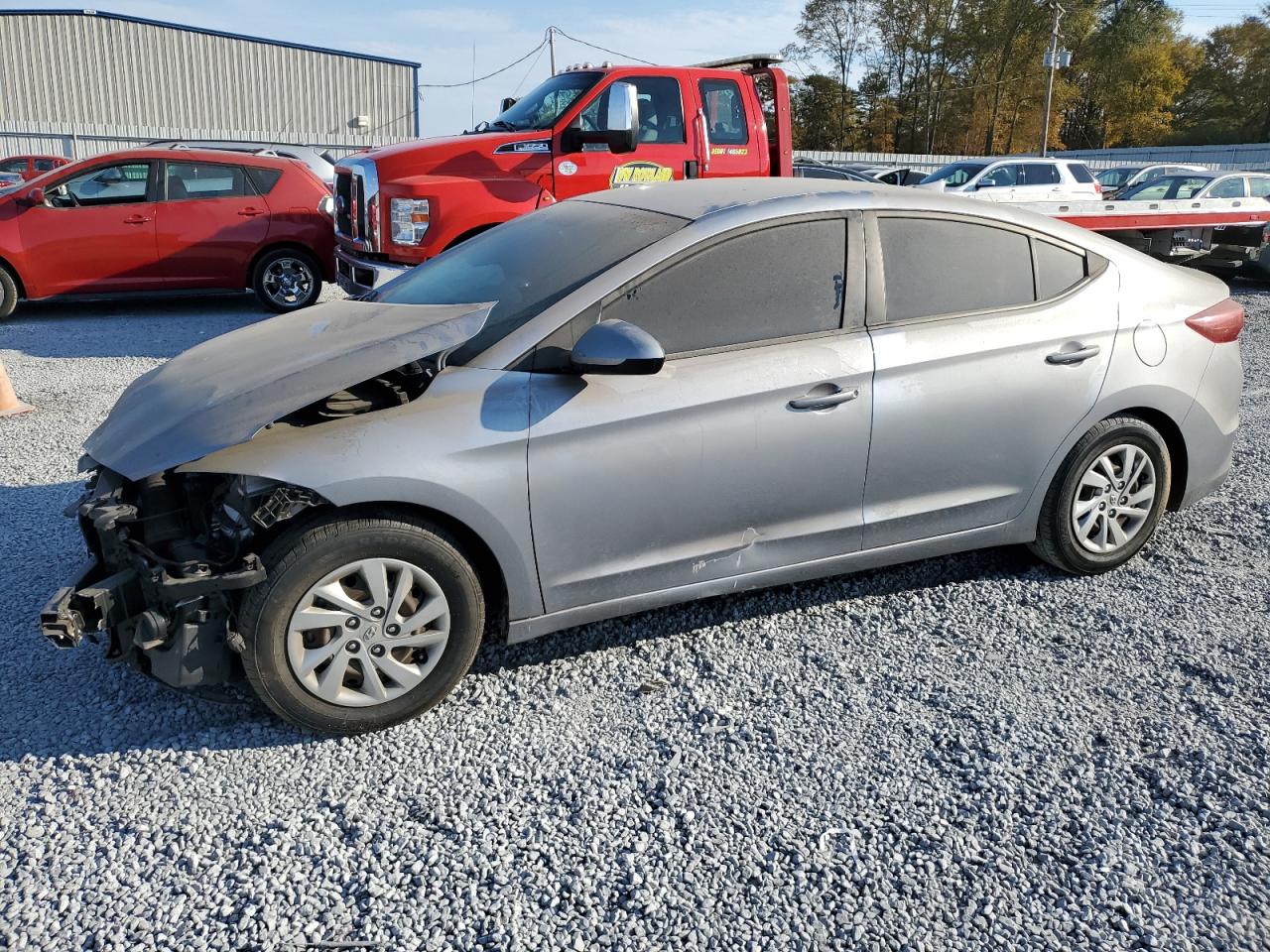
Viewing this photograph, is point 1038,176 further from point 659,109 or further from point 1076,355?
point 1076,355

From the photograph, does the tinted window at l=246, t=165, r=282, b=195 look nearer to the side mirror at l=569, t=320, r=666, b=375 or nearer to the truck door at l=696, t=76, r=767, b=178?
the truck door at l=696, t=76, r=767, b=178

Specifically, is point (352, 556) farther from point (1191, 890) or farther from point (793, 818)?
point (1191, 890)

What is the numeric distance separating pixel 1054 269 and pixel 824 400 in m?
1.32

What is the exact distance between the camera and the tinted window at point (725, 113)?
29.0 ft

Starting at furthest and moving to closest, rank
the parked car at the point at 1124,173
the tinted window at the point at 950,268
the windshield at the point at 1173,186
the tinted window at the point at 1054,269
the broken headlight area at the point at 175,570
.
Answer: the parked car at the point at 1124,173, the windshield at the point at 1173,186, the tinted window at the point at 1054,269, the tinted window at the point at 950,268, the broken headlight area at the point at 175,570

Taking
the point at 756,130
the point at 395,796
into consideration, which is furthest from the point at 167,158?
the point at 395,796

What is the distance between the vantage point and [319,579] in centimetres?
292

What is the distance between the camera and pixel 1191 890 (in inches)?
97.8

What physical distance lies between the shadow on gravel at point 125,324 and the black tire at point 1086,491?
769 centimetres

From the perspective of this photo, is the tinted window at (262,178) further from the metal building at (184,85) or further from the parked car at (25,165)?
the metal building at (184,85)

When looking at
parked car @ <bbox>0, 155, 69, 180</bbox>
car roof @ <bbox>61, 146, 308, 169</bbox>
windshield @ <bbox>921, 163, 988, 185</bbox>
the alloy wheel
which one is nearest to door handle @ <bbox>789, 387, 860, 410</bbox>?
the alloy wheel

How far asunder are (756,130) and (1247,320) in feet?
21.6

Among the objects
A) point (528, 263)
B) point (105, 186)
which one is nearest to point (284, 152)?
point (105, 186)

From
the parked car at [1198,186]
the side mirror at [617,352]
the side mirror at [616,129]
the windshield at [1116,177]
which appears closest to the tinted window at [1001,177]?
the parked car at [1198,186]
